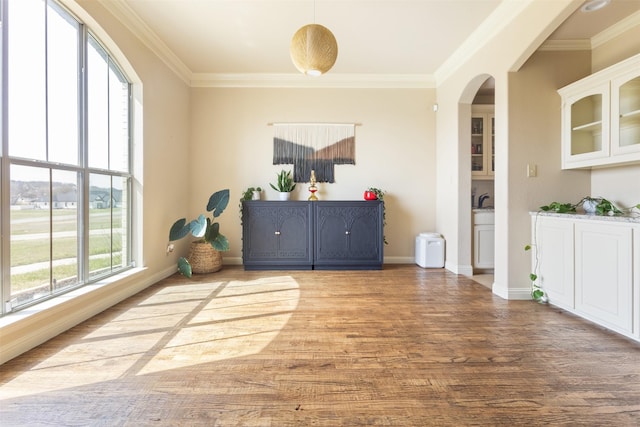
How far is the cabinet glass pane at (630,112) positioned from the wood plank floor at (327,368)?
1.55 metres

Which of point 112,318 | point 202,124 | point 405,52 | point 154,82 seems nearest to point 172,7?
point 154,82

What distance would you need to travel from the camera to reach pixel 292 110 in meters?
4.69

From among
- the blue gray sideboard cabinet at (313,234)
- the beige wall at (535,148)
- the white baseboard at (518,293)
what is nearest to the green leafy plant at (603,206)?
the beige wall at (535,148)

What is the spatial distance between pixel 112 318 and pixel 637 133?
4.55m

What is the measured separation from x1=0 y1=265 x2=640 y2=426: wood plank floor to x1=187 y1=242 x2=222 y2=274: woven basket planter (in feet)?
3.86

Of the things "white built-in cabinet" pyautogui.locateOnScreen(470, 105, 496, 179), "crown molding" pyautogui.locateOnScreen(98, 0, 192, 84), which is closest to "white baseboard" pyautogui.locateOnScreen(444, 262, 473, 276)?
"white built-in cabinet" pyautogui.locateOnScreen(470, 105, 496, 179)

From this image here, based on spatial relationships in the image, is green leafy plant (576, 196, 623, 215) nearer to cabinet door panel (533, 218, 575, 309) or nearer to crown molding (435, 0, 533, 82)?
cabinet door panel (533, 218, 575, 309)

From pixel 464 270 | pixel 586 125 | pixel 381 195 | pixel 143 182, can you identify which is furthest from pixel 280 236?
pixel 586 125

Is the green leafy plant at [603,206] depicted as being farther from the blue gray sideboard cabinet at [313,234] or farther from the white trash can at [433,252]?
the blue gray sideboard cabinet at [313,234]

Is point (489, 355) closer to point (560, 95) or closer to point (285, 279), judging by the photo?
point (285, 279)

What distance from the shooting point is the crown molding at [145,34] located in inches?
110

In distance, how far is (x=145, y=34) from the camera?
328 centimetres

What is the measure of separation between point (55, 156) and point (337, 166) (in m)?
3.37

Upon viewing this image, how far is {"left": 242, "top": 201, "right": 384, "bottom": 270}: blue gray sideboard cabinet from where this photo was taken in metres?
4.28
